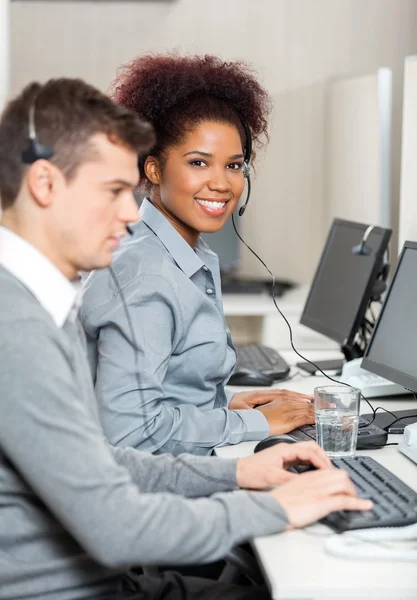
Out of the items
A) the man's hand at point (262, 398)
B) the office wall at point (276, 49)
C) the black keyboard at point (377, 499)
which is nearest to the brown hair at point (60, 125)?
the black keyboard at point (377, 499)

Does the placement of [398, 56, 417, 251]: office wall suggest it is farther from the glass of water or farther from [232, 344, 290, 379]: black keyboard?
the glass of water

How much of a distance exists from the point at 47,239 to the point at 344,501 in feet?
1.73

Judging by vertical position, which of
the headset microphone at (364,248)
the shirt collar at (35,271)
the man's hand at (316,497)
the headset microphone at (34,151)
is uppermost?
the headset microphone at (34,151)

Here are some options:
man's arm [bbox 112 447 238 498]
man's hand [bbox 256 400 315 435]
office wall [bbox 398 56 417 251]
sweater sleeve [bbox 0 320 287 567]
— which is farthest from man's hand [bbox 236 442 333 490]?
office wall [bbox 398 56 417 251]

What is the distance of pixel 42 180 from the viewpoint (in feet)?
3.82

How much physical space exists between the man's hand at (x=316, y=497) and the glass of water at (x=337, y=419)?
0.32 meters

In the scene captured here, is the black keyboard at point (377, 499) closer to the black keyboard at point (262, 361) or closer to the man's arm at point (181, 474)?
the man's arm at point (181, 474)

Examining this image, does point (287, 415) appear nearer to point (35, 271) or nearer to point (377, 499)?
point (377, 499)

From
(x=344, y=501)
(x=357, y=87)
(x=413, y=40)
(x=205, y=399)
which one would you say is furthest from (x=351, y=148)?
(x=344, y=501)

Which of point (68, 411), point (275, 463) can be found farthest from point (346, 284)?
point (68, 411)

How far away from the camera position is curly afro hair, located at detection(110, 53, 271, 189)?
1910 mm

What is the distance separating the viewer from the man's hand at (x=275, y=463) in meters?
1.38

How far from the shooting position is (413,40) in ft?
14.4

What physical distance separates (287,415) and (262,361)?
0.71 metres
